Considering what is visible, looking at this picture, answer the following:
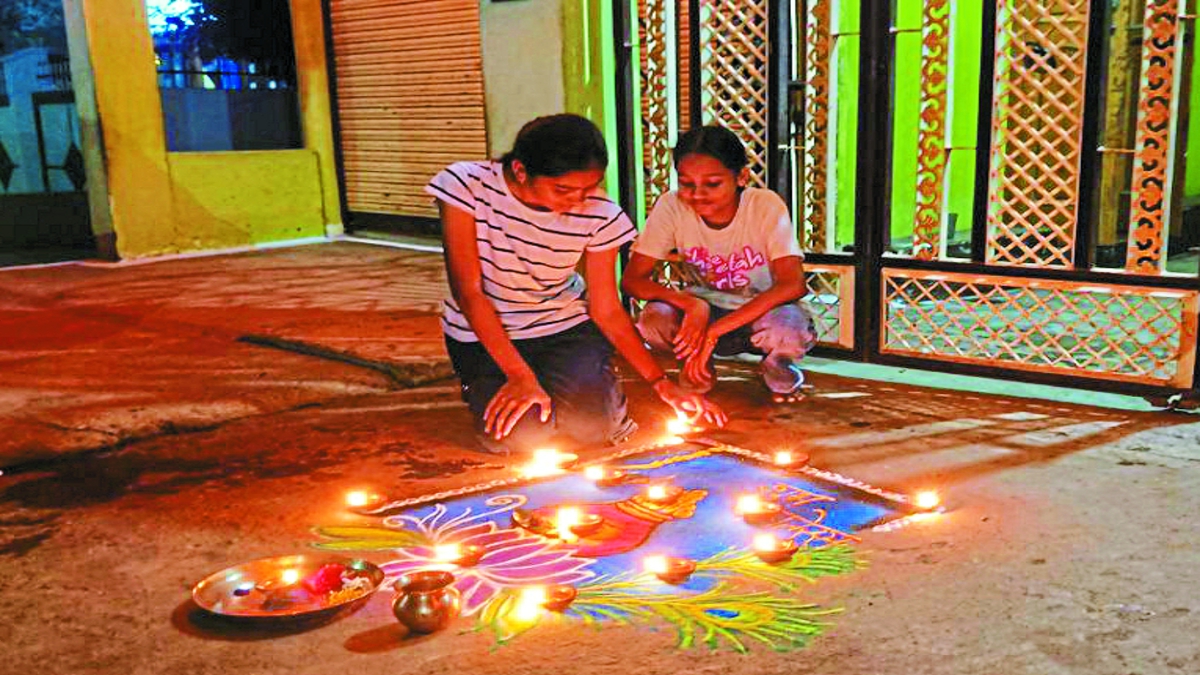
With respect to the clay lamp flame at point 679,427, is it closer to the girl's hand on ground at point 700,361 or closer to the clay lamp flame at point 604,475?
the girl's hand on ground at point 700,361

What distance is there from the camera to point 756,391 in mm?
4645

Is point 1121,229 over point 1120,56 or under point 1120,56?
under

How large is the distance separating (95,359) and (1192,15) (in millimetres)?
5085

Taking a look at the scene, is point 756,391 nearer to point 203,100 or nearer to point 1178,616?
point 1178,616

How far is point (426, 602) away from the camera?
95.3 inches

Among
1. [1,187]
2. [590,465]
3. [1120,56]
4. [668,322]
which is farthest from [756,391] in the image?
[1,187]

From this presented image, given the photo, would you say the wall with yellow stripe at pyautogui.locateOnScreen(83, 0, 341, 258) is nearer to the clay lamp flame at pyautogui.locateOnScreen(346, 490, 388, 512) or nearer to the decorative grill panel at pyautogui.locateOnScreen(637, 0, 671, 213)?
the decorative grill panel at pyautogui.locateOnScreen(637, 0, 671, 213)

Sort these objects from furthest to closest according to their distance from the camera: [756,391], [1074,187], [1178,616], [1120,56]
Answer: [1120,56]
[756,391]
[1074,187]
[1178,616]

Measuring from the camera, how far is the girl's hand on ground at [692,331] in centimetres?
420

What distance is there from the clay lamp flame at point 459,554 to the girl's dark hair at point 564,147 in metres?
1.20

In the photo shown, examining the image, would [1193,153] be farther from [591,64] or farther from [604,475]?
[604,475]


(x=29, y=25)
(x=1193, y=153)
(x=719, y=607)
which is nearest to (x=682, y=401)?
(x=719, y=607)

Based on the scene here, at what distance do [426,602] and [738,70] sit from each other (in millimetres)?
3411

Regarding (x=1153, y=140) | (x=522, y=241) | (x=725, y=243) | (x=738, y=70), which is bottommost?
(x=725, y=243)
